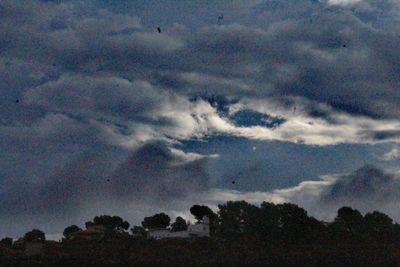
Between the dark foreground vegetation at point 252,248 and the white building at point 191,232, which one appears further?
the white building at point 191,232

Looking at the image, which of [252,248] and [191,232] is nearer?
[252,248]

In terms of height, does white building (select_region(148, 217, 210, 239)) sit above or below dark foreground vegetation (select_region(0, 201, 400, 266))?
above

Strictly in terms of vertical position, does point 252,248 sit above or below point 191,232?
below

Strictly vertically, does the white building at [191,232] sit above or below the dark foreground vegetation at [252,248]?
above

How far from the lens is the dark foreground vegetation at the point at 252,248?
155250 millimetres

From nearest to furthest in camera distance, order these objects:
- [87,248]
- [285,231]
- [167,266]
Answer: [167,266], [87,248], [285,231]

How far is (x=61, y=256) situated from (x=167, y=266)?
3066 cm

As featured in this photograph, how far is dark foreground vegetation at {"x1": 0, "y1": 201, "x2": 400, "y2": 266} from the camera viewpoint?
155 m

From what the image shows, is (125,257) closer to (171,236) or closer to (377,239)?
(171,236)

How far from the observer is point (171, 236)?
19212cm

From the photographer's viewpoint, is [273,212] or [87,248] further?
[273,212]

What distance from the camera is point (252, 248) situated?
174 metres

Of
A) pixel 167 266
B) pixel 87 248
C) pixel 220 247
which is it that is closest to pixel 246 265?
pixel 220 247

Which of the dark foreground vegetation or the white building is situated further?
the white building
